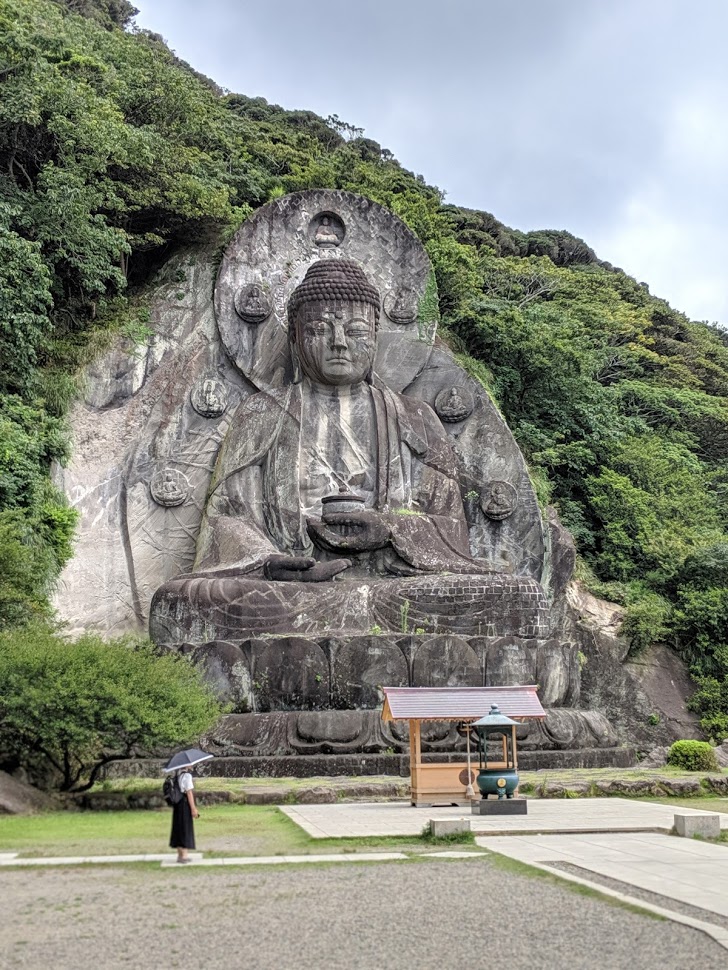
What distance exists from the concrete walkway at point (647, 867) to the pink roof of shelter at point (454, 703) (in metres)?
1.98

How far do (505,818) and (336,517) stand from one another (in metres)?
5.63

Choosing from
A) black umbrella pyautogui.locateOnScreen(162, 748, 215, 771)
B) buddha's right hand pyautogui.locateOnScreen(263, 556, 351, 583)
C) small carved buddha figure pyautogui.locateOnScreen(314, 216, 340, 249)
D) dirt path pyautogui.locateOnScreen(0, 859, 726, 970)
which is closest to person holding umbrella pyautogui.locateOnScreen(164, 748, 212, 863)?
black umbrella pyautogui.locateOnScreen(162, 748, 215, 771)

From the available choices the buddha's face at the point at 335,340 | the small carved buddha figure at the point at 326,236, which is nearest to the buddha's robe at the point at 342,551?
the buddha's face at the point at 335,340

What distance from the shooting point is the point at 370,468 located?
44.2 ft

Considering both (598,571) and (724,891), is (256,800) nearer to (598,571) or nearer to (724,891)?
(724,891)

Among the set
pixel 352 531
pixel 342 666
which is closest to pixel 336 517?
pixel 352 531

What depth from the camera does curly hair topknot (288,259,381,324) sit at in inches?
535

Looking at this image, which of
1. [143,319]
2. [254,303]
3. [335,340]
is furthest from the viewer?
[143,319]

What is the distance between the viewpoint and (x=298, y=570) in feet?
37.9

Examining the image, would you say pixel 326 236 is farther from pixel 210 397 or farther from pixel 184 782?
pixel 184 782

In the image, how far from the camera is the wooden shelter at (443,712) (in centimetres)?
783

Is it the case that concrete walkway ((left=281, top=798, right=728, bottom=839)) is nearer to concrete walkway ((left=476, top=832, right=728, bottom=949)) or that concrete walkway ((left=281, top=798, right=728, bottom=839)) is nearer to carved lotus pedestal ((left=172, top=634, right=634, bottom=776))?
concrete walkway ((left=476, top=832, right=728, bottom=949))

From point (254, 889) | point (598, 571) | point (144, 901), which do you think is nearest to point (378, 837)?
point (254, 889)

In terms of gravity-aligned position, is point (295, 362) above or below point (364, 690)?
above
